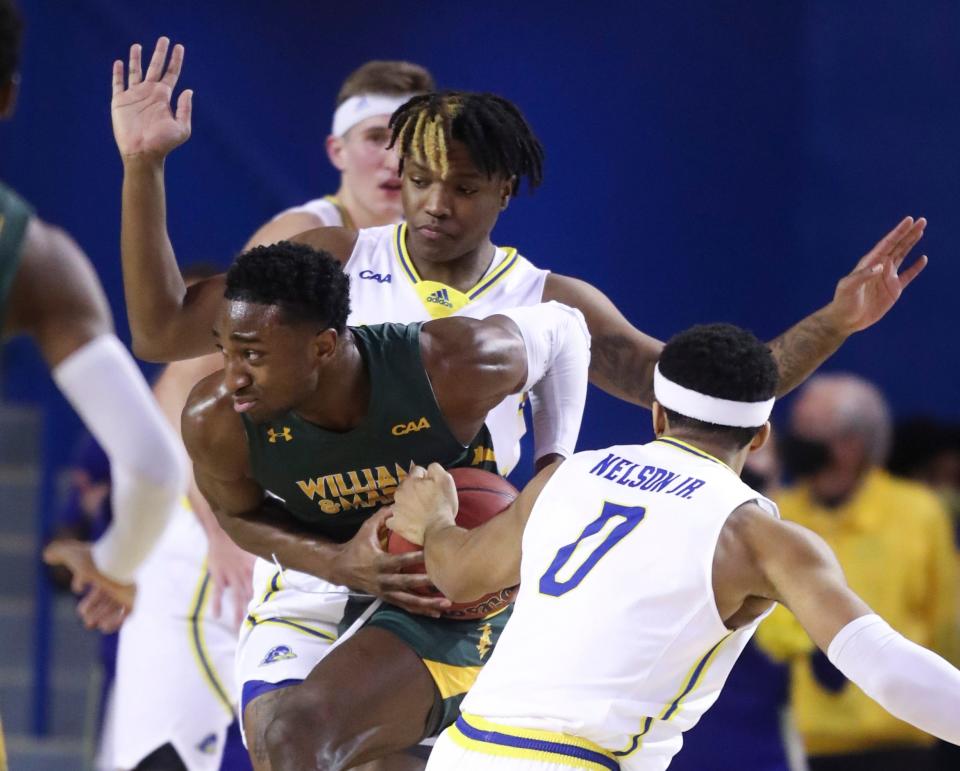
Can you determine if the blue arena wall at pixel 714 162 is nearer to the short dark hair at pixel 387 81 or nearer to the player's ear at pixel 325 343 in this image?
the short dark hair at pixel 387 81

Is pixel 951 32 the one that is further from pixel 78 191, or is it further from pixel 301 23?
Answer: pixel 78 191

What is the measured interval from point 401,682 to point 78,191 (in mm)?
6530

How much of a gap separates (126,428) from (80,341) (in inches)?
6.7

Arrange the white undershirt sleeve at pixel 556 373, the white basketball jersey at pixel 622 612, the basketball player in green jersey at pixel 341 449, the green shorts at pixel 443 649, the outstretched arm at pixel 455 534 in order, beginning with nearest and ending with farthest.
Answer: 1. the white basketball jersey at pixel 622 612
2. the outstretched arm at pixel 455 534
3. the basketball player in green jersey at pixel 341 449
4. the green shorts at pixel 443 649
5. the white undershirt sleeve at pixel 556 373

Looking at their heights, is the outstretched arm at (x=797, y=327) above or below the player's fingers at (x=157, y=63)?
below

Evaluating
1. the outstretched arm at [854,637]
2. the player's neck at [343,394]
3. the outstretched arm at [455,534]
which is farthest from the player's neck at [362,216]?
the outstretched arm at [854,637]

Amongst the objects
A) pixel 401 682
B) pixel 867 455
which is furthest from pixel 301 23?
pixel 401 682

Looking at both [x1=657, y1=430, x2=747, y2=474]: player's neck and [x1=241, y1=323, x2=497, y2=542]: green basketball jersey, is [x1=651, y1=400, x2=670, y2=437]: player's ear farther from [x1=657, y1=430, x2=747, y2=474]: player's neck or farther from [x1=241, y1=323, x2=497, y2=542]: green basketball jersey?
[x1=241, y1=323, x2=497, y2=542]: green basketball jersey

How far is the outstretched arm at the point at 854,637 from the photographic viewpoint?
352 centimetres

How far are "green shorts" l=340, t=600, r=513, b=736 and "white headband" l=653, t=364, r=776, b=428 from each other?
3.01 feet

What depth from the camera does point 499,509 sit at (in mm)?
4438

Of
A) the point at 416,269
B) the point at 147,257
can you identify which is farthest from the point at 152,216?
the point at 416,269

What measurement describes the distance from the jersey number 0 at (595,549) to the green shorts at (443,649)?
2.38 ft

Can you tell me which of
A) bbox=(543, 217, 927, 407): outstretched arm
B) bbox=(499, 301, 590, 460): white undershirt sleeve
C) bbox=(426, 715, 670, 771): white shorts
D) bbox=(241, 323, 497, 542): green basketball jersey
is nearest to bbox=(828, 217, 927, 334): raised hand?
bbox=(543, 217, 927, 407): outstretched arm
